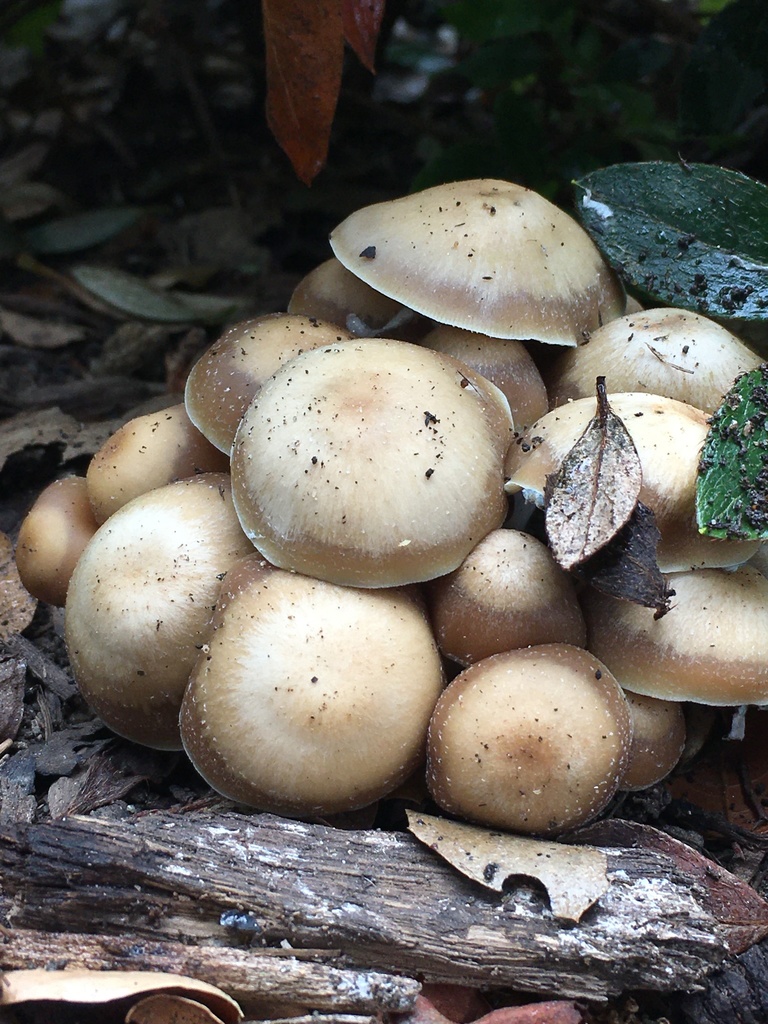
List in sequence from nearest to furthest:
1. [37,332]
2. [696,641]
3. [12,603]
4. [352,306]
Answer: [696,641] < [352,306] < [12,603] < [37,332]

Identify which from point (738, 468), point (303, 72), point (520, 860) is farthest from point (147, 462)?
point (738, 468)

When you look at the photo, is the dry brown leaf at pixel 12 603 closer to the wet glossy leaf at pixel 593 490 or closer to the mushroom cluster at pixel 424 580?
the mushroom cluster at pixel 424 580

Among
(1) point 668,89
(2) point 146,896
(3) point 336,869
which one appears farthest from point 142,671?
(1) point 668,89

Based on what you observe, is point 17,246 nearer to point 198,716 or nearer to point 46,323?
point 46,323

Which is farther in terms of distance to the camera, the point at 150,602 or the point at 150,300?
the point at 150,300

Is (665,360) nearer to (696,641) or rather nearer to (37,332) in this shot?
(696,641)
